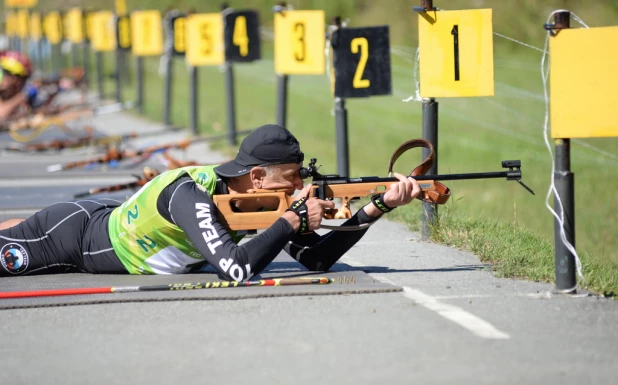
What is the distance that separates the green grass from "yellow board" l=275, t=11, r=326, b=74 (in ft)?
3.53

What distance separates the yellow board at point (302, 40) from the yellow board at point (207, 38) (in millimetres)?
5959

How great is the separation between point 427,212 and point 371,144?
13.1 meters

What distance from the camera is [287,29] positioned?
13477mm

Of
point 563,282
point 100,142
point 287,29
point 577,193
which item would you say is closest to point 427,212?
point 563,282

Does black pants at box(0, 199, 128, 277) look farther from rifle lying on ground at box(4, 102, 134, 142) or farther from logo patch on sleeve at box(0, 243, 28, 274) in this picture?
rifle lying on ground at box(4, 102, 134, 142)

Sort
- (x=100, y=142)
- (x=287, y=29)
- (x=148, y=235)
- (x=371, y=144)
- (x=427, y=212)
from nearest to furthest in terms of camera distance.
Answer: (x=148, y=235), (x=427, y=212), (x=287, y=29), (x=100, y=142), (x=371, y=144)

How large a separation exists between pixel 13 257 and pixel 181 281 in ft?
3.73

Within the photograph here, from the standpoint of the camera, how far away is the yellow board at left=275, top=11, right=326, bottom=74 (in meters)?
13.1

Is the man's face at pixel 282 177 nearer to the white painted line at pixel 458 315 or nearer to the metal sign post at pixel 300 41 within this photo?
the white painted line at pixel 458 315

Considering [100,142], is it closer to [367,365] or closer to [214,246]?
[214,246]

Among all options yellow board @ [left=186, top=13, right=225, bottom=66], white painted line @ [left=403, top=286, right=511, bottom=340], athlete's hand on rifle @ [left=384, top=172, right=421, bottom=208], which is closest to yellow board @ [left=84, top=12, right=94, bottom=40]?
yellow board @ [left=186, top=13, right=225, bottom=66]

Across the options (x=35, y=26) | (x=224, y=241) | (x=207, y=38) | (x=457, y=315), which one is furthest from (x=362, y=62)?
(x=35, y=26)

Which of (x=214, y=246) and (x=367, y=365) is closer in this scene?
(x=367, y=365)

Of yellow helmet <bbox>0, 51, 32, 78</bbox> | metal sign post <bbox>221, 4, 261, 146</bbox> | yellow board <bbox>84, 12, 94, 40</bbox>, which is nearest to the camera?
metal sign post <bbox>221, 4, 261, 146</bbox>
